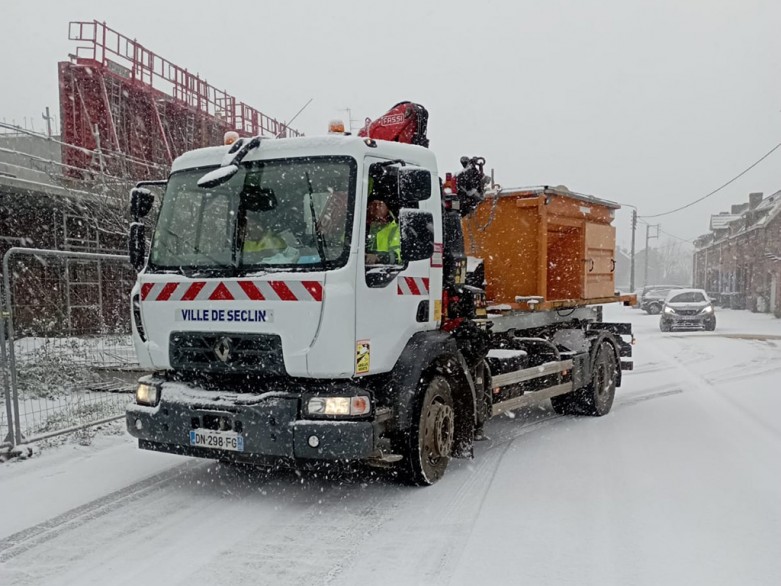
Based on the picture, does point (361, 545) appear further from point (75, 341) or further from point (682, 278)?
point (682, 278)

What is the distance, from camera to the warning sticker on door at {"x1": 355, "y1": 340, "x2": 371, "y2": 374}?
15.1ft

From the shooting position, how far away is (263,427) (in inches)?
180

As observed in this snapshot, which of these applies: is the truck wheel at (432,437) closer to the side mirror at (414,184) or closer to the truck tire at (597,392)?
the side mirror at (414,184)

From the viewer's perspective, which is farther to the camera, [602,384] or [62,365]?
[602,384]

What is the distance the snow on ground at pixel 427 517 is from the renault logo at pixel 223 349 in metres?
1.12

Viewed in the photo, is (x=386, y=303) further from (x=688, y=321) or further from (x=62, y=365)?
(x=688, y=321)

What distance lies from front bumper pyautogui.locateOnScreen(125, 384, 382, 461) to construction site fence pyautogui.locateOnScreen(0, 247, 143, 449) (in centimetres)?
215

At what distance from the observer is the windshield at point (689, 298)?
24391mm

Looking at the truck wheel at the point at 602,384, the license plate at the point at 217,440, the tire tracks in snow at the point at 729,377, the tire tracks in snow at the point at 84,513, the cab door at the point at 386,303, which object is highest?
the cab door at the point at 386,303

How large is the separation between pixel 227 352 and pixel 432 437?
176 cm

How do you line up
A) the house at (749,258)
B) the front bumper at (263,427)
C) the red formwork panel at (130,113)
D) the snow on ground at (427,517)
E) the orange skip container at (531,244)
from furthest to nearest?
the house at (749,258), the red formwork panel at (130,113), the orange skip container at (531,244), the front bumper at (263,427), the snow on ground at (427,517)

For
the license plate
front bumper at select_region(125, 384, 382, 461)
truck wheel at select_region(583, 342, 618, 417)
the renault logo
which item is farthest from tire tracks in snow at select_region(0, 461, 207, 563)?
truck wheel at select_region(583, 342, 618, 417)

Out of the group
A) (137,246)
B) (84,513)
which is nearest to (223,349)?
(137,246)

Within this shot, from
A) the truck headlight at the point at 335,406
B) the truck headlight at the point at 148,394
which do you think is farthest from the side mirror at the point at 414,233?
the truck headlight at the point at 148,394
